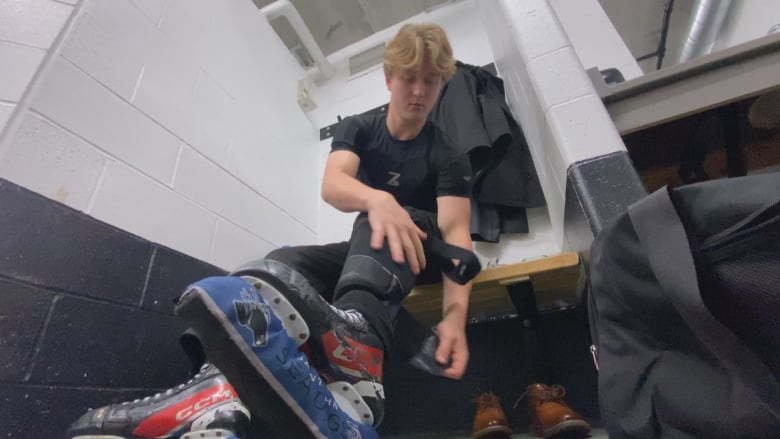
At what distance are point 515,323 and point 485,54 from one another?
1307 millimetres

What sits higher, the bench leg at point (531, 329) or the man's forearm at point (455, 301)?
the man's forearm at point (455, 301)

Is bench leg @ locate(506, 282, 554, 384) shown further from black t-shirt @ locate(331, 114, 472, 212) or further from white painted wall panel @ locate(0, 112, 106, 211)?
white painted wall panel @ locate(0, 112, 106, 211)

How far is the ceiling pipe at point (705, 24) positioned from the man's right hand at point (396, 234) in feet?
7.33

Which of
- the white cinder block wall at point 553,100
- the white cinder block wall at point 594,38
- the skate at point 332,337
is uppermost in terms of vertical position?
the white cinder block wall at point 594,38

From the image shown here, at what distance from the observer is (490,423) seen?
2.96ft

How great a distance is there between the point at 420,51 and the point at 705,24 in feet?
6.44

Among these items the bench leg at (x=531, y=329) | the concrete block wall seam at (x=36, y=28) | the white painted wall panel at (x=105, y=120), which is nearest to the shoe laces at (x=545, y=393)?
the bench leg at (x=531, y=329)

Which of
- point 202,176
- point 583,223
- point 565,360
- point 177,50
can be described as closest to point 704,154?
point 583,223

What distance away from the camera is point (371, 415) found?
562mm

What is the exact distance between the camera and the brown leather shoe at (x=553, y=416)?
2.72 ft

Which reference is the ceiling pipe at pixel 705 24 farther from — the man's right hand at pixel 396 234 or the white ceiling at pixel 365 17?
the man's right hand at pixel 396 234

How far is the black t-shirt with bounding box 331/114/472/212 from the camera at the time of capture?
1.11 metres

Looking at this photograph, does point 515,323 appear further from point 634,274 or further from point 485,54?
point 485,54

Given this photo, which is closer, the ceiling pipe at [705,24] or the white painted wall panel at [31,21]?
the white painted wall panel at [31,21]
